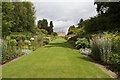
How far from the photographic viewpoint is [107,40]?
52.0ft

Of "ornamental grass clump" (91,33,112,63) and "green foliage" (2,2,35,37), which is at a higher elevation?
"green foliage" (2,2,35,37)

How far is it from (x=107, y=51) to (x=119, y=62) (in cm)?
417

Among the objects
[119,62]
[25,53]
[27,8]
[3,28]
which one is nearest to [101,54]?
[119,62]

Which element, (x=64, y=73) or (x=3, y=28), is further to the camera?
(x=3, y=28)

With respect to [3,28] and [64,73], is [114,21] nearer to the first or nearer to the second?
[3,28]

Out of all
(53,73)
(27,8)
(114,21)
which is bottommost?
(53,73)

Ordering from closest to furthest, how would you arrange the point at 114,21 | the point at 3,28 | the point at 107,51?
the point at 107,51, the point at 3,28, the point at 114,21

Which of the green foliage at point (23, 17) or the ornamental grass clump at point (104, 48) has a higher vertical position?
the green foliage at point (23, 17)

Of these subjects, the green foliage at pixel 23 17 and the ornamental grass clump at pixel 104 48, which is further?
the green foliage at pixel 23 17

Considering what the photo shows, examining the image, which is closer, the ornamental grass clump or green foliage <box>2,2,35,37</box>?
the ornamental grass clump

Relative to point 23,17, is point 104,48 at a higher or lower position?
lower

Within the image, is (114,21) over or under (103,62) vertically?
over

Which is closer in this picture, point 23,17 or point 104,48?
point 104,48

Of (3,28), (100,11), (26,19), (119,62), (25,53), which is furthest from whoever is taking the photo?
(26,19)
